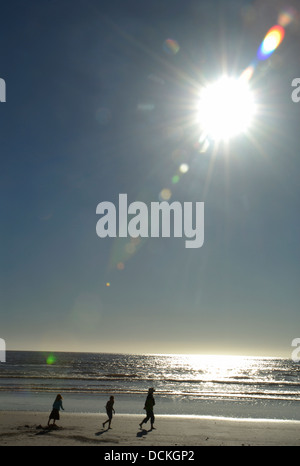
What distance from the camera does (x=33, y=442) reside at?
1336 centimetres

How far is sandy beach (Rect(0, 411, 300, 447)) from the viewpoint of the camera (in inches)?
551

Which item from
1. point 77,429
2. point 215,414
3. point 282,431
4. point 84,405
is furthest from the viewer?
point 84,405

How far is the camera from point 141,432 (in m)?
16.1

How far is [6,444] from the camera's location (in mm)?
12906

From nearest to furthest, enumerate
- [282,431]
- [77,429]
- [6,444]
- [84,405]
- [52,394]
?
[6,444], [77,429], [282,431], [84,405], [52,394]

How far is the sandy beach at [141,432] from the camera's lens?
14.0 metres

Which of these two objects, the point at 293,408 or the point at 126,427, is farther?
the point at 293,408
